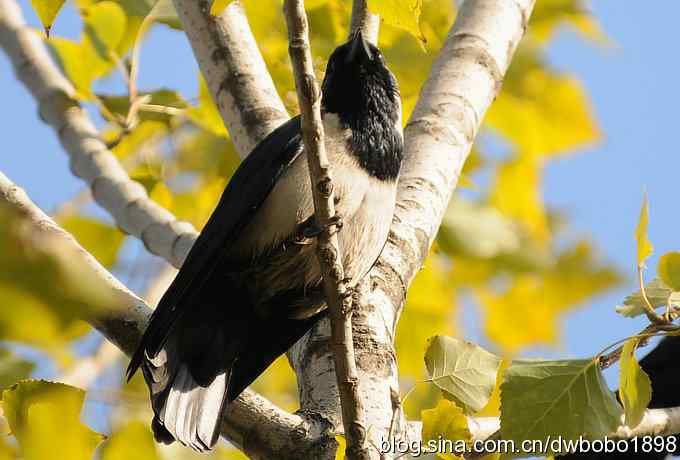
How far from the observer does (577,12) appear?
3344 millimetres

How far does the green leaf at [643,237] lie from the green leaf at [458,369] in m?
0.42

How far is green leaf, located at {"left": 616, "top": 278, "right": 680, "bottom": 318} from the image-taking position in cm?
212

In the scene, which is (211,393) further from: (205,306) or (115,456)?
(115,456)

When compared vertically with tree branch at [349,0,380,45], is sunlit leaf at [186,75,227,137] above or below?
above

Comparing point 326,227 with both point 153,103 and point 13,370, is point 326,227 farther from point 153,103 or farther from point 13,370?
point 153,103

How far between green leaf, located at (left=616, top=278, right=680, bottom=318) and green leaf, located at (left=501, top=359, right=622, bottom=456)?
10.1 inches

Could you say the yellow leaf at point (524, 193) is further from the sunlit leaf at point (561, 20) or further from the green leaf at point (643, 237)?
the green leaf at point (643, 237)

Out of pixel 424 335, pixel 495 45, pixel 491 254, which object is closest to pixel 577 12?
pixel 495 45

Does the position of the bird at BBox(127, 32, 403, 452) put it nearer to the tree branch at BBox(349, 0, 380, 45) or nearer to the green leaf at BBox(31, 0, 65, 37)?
the tree branch at BBox(349, 0, 380, 45)

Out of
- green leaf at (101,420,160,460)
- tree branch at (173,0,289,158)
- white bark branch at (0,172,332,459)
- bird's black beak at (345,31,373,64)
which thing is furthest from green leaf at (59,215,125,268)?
green leaf at (101,420,160,460)

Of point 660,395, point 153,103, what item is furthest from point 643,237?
point 153,103

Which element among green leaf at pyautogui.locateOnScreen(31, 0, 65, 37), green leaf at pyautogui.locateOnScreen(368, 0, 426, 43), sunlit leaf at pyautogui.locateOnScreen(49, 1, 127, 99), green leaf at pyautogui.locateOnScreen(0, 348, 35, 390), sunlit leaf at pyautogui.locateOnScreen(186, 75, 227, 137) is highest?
sunlit leaf at pyautogui.locateOnScreen(49, 1, 127, 99)

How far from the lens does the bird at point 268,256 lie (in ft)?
7.70

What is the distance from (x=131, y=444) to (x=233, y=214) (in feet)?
3.03
